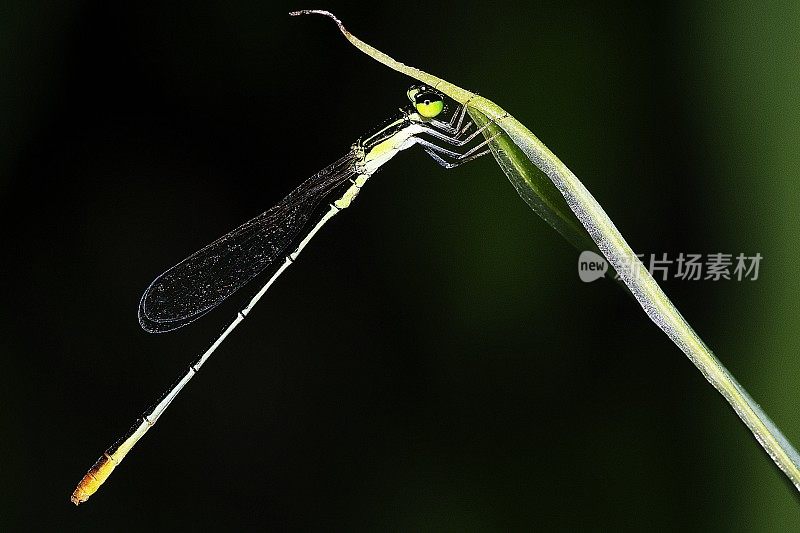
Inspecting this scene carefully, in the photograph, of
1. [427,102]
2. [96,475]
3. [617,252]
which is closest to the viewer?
[617,252]

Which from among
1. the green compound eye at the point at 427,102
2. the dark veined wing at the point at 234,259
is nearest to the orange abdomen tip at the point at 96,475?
the dark veined wing at the point at 234,259

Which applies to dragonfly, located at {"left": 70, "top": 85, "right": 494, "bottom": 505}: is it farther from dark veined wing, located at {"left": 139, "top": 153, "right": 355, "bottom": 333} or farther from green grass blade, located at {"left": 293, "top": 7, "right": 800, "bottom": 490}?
green grass blade, located at {"left": 293, "top": 7, "right": 800, "bottom": 490}

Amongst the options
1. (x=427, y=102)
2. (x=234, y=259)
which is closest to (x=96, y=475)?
(x=234, y=259)

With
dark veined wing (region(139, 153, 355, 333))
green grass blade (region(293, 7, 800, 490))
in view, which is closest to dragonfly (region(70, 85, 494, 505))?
dark veined wing (region(139, 153, 355, 333))

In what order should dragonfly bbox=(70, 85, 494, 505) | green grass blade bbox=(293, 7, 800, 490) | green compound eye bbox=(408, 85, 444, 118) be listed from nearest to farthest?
green grass blade bbox=(293, 7, 800, 490)
green compound eye bbox=(408, 85, 444, 118)
dragonfly bbox=(70, 85, 494, 505)

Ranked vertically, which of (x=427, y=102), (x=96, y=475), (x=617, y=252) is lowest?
(x=96, y=475)

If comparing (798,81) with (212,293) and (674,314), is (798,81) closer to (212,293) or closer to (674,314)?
(674,314)

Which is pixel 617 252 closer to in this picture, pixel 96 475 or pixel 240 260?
pixel 240 260

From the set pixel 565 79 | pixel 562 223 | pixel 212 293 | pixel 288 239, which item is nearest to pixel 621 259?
pixel 562 223

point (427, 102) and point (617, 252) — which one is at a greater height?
point (427, 102)
